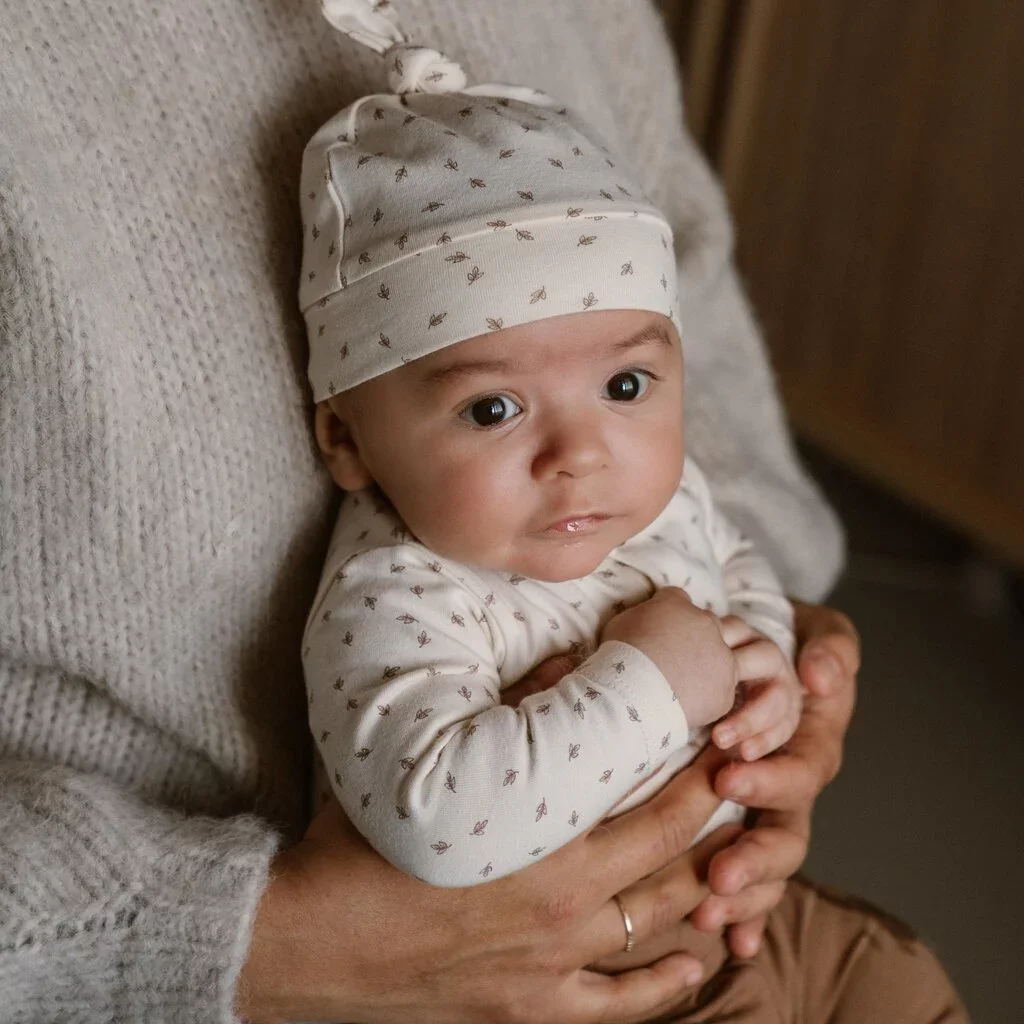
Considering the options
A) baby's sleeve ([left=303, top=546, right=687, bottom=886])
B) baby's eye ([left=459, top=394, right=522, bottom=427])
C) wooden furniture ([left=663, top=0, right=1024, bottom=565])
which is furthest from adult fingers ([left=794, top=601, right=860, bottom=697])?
wooden furniture ([left=663, top=0, right=1024, bottom=565])

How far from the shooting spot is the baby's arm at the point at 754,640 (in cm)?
85

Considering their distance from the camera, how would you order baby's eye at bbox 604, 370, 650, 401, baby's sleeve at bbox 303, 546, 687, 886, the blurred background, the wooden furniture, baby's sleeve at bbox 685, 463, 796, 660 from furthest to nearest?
1. the wooden furniture
2. the blurred background
3. baby's sleeve at bbox 685, 463, 796, 660
4. baby's eye at bbox 604, 370, 650, 401
5. baby's sleeve at bbox 303, 546, 687, 886

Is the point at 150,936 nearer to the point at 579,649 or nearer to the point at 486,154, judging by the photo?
the point at 579,649

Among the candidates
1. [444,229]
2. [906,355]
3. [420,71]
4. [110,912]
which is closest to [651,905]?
[110,912]

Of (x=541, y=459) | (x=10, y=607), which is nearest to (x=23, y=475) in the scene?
(x=10, y=607)

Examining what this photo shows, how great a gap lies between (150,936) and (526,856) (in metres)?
0.23

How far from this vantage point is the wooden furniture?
1720 millimetres

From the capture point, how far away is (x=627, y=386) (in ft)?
2.58

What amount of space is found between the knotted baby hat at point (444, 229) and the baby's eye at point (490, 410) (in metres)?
0.04

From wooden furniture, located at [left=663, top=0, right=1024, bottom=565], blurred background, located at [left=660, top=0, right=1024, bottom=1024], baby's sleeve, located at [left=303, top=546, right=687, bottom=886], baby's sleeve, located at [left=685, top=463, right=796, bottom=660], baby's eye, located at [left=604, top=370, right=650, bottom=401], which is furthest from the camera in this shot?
wooden furniture, located at [left=663, top=0, right=1024, bottom=565]

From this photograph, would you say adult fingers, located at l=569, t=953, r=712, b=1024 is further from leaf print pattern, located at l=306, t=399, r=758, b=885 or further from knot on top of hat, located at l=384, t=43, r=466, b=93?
knot on top of hat, located at l=384, t=43, r=466, b=93

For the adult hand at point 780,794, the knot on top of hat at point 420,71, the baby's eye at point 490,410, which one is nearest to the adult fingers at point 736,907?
the adult hand at point 780,794

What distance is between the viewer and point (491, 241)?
2.39ft

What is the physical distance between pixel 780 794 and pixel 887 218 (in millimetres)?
1268
